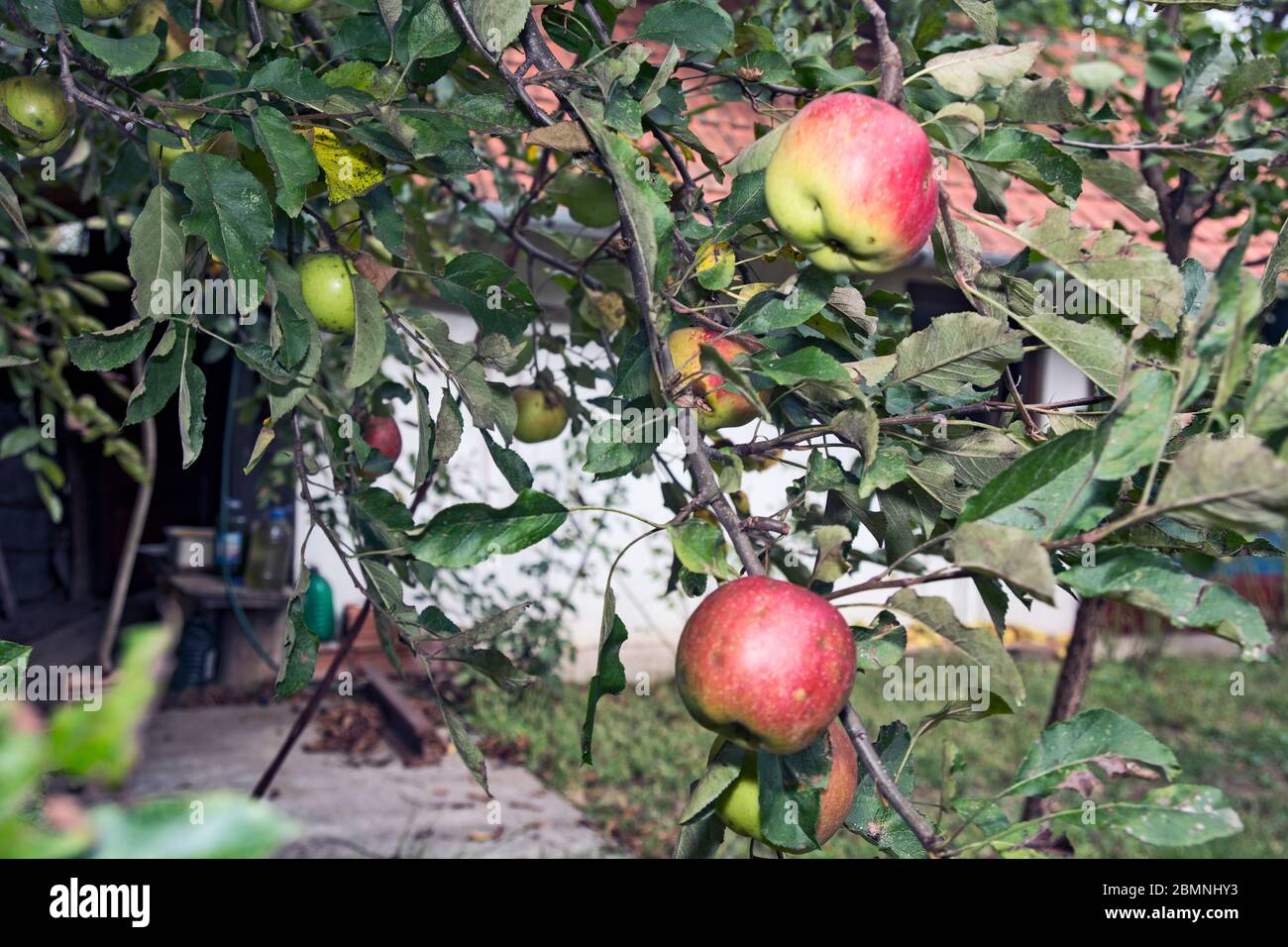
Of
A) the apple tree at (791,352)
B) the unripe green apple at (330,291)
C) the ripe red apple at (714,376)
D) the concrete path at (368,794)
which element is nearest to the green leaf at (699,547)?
the apple tree at (791,352)

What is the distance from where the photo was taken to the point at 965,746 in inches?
203

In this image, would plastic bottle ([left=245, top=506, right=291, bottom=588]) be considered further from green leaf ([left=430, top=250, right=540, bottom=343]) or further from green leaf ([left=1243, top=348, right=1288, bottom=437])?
green leaf ([left=1243, top=348, right=1288, bottom=437])

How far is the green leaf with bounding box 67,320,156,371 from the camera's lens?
48.3 inches

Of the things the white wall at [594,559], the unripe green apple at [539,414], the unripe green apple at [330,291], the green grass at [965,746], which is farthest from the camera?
the white wall at [594,559]

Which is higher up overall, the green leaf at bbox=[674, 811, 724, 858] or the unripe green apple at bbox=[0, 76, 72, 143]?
Answer: the unripe green apple at bbox=[0, 76, 72, 143]

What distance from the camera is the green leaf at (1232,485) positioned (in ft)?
2.33

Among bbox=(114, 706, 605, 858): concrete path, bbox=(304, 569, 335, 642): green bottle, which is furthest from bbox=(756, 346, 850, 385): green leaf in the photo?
bbox=(304, 569, 335, 642): green bottle

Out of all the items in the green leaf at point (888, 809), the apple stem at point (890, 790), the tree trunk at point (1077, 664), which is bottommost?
the tree trunk at point (1077, 664)

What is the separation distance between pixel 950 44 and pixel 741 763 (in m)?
1.03

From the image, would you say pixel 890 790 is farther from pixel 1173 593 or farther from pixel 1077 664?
pixel 1077 664

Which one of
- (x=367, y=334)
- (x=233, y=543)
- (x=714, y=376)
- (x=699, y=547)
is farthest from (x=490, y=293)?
(x=233, y=543)

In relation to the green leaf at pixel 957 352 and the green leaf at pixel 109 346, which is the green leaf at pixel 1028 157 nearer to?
the green leaf at pixel 957 352

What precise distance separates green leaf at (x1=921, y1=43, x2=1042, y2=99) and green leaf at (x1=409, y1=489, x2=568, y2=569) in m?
0.61

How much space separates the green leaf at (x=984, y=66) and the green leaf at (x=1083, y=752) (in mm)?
652
